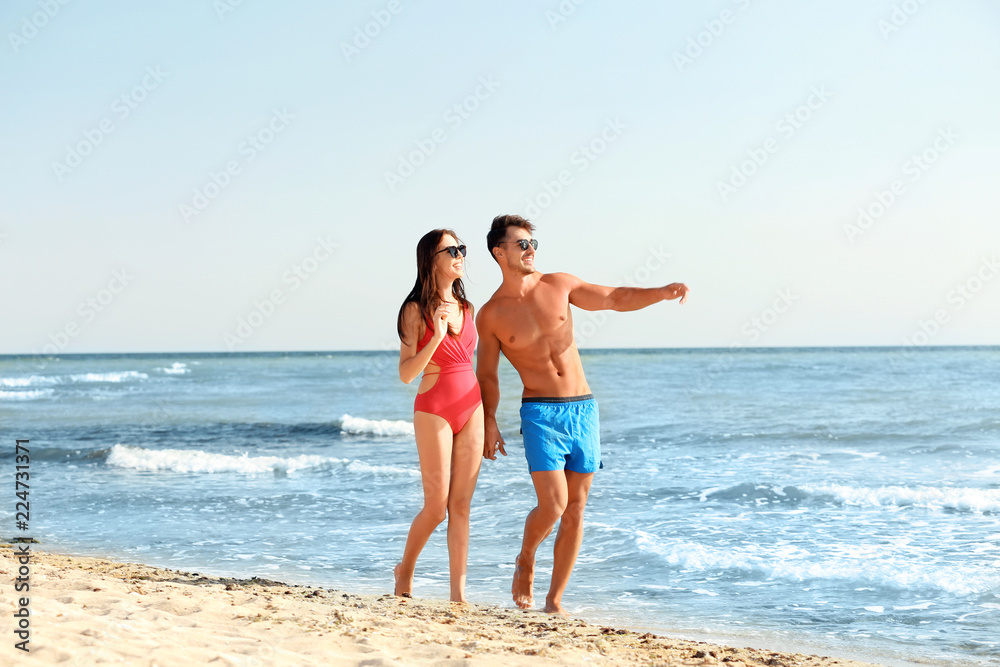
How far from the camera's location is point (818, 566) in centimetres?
569

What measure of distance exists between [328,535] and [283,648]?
12.5 feet

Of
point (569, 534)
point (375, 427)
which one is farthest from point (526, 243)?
point (375, 427)

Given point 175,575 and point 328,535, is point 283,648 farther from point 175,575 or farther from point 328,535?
point 328,535

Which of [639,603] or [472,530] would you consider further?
[472,530]

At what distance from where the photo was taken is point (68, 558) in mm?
5922

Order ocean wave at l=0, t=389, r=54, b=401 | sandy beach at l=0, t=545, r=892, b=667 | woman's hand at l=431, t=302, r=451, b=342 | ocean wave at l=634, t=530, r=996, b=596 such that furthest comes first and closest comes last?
1. ocean wave at l=0, t=389, r=54, b=401
2. ocean wave at l=634, t=530, r=996, b=596
3. woman's hand at l=431, t=302, r=451, b=342
4. sandy beach at l=0, t=545, r=892, b=667

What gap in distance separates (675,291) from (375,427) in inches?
484

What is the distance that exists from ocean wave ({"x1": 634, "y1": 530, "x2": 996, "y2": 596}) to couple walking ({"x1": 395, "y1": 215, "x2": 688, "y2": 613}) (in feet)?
6.12

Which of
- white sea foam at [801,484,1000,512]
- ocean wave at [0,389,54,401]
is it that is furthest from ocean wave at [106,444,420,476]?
ocean wave at [0,389,54,401]

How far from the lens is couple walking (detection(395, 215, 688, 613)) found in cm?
414

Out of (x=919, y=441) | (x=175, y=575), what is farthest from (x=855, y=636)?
(x=919, y=441)

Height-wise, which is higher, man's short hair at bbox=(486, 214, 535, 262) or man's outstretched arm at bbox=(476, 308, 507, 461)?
man's short hair at bbox=(486, 214, 535, 262)

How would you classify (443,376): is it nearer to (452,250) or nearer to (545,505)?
(452,250)

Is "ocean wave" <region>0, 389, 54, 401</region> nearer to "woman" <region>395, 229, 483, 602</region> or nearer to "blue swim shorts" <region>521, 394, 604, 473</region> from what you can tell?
"woman" <region>395, 229, 483, 602</region>
